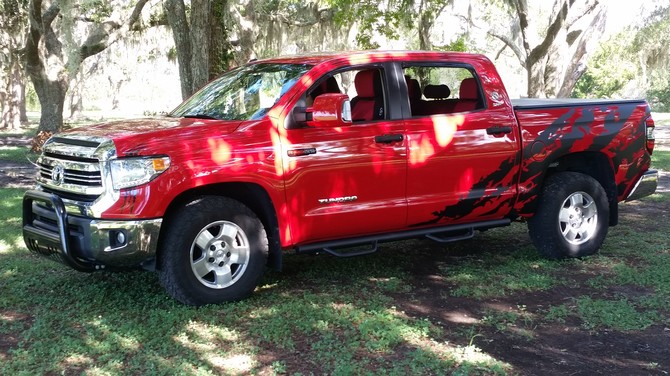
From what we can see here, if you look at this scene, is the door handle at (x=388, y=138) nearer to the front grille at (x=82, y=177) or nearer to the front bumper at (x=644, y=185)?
the front grille at (x=82, y=177)

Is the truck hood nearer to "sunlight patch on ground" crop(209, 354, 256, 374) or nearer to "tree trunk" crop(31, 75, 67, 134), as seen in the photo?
"sunlight patch on ground" crop(209, 354, 256, 374)

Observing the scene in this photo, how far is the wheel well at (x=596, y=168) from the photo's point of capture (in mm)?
7203

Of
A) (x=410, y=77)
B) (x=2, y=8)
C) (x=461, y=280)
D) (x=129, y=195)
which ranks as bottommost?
(x=461, y=280)

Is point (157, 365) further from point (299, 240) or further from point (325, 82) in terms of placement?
point (325, 82)

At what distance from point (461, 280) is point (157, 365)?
2940 mm

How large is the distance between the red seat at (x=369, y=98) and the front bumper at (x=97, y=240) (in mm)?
1997

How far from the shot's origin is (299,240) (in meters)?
5.88

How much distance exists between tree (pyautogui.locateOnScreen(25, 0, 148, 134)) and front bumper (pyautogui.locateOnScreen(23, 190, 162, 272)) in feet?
44.9

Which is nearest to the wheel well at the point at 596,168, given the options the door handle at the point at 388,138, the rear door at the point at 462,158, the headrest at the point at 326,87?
the rear door at the point at 462,158

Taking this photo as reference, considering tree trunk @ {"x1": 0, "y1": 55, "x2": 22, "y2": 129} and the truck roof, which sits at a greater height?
the truck roof

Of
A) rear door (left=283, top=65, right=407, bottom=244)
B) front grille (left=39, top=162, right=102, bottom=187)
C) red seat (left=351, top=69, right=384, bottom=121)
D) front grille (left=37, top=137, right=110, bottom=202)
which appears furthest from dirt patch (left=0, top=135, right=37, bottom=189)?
rear door (left=283, top=65, right=407, bottom=244)

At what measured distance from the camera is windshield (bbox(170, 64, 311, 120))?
601 cm

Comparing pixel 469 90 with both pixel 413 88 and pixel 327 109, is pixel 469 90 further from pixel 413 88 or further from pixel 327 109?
pixel 327 109

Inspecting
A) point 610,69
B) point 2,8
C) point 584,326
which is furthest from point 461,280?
point 610,69
